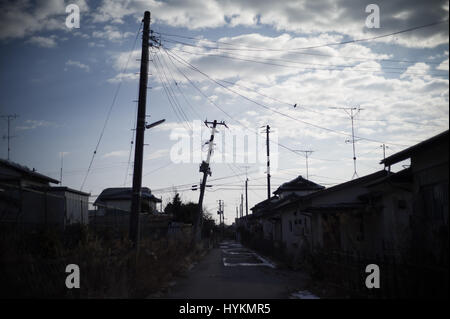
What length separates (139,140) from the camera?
12.9 metres

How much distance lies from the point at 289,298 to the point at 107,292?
4640 mm

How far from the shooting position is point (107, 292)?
837 centimetres

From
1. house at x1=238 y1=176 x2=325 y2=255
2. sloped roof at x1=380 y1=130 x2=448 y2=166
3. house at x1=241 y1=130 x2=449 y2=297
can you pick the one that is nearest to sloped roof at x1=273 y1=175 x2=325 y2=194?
house at x1=238 y1=176 x2=325 y2=255

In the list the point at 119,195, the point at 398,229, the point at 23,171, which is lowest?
the point at 398,229

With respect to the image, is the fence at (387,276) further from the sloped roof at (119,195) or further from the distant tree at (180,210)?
the distant tree at (180,210)

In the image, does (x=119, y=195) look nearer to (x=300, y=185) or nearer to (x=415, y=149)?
(x=300, y=185)

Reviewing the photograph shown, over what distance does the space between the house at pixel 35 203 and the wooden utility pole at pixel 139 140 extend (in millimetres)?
1949

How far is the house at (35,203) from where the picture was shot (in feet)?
40.8

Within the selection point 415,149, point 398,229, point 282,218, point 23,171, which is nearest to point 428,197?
point 415,149

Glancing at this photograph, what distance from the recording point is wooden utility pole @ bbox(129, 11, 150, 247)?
491 inches

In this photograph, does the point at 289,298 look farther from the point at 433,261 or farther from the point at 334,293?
the point at 433,261

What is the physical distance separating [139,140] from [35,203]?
233 inches

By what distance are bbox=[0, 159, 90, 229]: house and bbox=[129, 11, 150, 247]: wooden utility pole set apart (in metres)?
1.95
